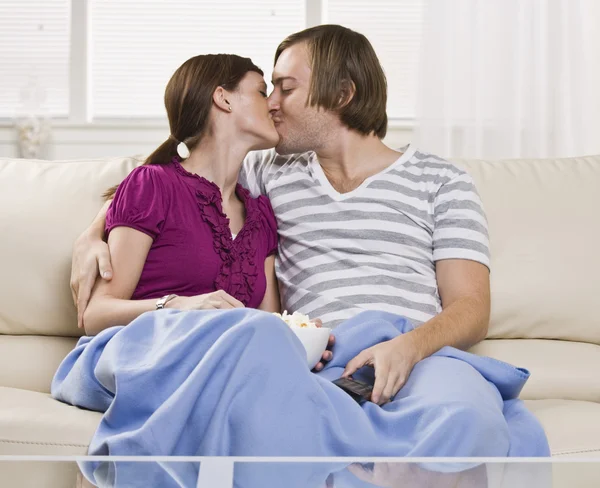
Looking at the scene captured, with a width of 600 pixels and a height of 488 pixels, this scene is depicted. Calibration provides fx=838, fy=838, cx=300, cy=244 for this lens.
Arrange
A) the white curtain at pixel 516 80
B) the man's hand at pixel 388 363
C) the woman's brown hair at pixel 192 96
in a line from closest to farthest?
the man's hand at pixel 388 363 → the woman's brown hair at pixel 192 96 → the white curtain at pixel 516 80

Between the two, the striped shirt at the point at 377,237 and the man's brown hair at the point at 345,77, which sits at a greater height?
the man's brown hair at the point at 345,77

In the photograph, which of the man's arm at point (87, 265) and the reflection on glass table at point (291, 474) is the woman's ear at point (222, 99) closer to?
the man's arm at point (87, 265)

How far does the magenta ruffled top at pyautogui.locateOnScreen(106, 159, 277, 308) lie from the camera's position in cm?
165

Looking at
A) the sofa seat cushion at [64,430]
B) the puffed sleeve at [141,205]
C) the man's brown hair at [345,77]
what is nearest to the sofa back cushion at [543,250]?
the man's brown hair at [345,77]

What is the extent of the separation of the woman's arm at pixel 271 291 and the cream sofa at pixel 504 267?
1.32ft

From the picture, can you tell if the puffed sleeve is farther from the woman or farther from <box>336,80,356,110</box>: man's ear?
<box>336,80,356,110</box>: man's ear

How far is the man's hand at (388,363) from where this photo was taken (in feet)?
4.50

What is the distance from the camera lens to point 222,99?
1811 mm

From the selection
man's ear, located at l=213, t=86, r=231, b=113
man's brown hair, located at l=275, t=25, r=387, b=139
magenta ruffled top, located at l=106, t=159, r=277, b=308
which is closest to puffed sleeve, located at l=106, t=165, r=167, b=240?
magenta ruffled top, located at l=106, t=159, r=277, b=308

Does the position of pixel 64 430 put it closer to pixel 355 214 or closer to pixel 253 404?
pixel 253 404

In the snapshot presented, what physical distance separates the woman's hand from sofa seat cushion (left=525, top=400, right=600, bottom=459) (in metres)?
0.58

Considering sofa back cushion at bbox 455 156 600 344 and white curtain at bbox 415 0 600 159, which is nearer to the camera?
sofa back cushion at bbox 455 156 600 344

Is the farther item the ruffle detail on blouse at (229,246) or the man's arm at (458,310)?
the ruffle detail on blouse at (229,246)

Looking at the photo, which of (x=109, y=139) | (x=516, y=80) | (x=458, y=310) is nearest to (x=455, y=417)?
(x=458, y=310)
